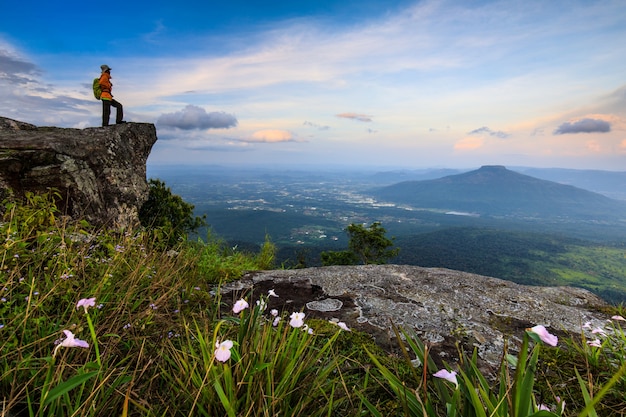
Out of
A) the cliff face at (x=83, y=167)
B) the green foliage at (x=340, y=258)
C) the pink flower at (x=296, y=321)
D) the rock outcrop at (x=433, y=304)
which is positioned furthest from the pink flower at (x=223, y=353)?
the green foliage at (x=340, y=258)

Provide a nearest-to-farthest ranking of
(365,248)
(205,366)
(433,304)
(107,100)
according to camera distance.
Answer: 1. (205,366)
2. (433,304)
3. (107,100)
4. (365,248)

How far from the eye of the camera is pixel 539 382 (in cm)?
244

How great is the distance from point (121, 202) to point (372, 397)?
303 inches

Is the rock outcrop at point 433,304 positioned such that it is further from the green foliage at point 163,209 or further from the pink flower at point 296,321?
the green foliage at point 163,209

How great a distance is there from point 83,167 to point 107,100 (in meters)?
4.29

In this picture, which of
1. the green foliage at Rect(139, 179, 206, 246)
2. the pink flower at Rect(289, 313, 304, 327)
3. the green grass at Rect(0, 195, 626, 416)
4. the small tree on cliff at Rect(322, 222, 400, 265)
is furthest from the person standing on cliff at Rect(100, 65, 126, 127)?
the small tree on cliff at Rect(322, 222, 400, 265)

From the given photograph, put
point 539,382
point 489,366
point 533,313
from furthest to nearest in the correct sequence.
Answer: point 533,313 → point 489,366 → point 539,382

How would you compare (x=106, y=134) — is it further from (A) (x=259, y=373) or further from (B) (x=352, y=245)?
(B) (x=352, y=245)

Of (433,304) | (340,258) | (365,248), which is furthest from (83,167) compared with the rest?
(365,248)

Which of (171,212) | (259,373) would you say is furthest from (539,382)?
(171,212)

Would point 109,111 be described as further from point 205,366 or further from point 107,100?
point 205,366

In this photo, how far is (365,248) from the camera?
26859 mm

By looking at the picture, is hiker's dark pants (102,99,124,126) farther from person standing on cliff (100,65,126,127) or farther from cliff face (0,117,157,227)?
cliff face (0,117,157,227)

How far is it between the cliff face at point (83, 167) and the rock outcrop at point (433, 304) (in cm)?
318
